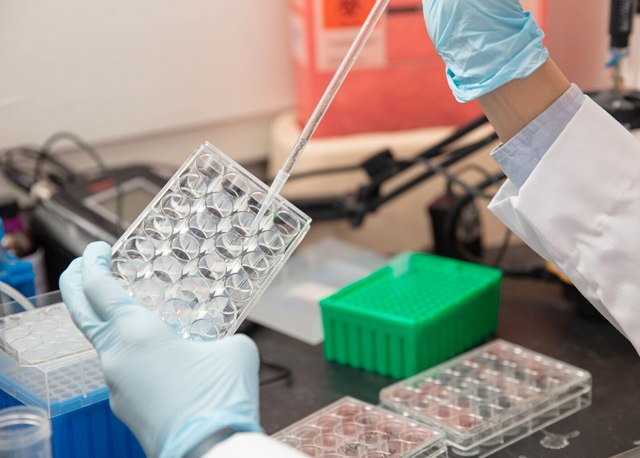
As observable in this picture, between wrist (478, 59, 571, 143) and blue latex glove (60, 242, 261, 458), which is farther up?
wrist (478, 59, 571, 143)

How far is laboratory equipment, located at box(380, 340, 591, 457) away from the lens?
3.65ft

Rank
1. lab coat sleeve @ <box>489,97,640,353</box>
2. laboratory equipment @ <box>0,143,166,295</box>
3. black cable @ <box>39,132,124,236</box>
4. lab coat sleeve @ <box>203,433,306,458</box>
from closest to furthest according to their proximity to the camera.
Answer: lab coat sleeve @ <box>203,433,306,458</box> → lab coat sleeve @ <box>489,97,640,353</box> → laboratory equipment @ <box>0,143,166,295</box> → black cable @ <box>39,132,124,236</box>

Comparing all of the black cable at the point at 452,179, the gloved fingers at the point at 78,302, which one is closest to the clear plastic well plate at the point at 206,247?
the gloved fingers at the point at 78,302

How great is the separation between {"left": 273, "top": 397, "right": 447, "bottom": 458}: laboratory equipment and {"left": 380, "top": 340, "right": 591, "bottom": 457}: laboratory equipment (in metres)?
0.04

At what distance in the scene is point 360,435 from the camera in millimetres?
1084

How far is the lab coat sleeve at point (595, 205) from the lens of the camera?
1022mm

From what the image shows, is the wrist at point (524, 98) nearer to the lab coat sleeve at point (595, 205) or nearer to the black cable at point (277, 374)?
the lab coat sleeve at point (595, 205)

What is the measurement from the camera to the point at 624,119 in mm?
1376

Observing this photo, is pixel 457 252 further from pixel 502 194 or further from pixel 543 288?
pixel 502 194

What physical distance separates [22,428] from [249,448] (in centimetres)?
24

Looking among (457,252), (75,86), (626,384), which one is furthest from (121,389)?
(75,86)

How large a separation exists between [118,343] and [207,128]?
3.41 ft

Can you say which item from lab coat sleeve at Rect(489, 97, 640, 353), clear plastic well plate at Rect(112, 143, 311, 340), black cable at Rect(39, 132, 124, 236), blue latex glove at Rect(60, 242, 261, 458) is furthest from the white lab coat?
black cable at Rect(39, 132, 124, 236)

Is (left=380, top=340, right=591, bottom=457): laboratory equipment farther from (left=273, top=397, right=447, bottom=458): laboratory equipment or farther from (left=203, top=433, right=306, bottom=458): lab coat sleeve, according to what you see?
(left=203, top=433, right=306, bottom=458): lab coat sleeve
